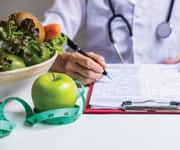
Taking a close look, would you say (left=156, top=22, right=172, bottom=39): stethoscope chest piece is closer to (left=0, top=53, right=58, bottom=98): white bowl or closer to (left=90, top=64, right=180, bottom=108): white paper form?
(left=90, top=64, right=180, bottom=108): white paper form

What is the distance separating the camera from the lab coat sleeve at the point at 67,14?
1313mm

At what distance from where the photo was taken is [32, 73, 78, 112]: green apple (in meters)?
0.78

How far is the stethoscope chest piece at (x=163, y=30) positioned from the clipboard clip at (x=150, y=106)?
49cm

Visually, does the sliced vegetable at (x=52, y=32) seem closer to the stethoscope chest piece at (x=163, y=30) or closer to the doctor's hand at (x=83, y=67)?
the doctor's hand at (x=83, y=67)

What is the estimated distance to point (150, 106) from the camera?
83 centimetres

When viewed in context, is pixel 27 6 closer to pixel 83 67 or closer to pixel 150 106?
pixel 83 67

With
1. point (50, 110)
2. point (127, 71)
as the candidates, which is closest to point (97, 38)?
point (127, 71)

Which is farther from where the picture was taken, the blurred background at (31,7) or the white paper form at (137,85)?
the blurred background at (31,7)

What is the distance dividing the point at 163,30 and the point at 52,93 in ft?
2.06

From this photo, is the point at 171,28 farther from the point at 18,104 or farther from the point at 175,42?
the point at 18,104

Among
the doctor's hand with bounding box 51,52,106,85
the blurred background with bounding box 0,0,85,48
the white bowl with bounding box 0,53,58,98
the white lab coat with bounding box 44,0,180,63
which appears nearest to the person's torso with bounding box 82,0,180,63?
the white lab coat with bounding box 44,0,180,63

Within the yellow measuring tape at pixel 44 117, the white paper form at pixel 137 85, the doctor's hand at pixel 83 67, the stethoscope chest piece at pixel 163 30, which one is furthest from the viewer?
the stethoscope chest piece at pixel 163 30

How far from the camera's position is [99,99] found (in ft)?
2.87

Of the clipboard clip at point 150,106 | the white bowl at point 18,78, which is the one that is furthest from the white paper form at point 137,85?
the white bowl at point 18,78
